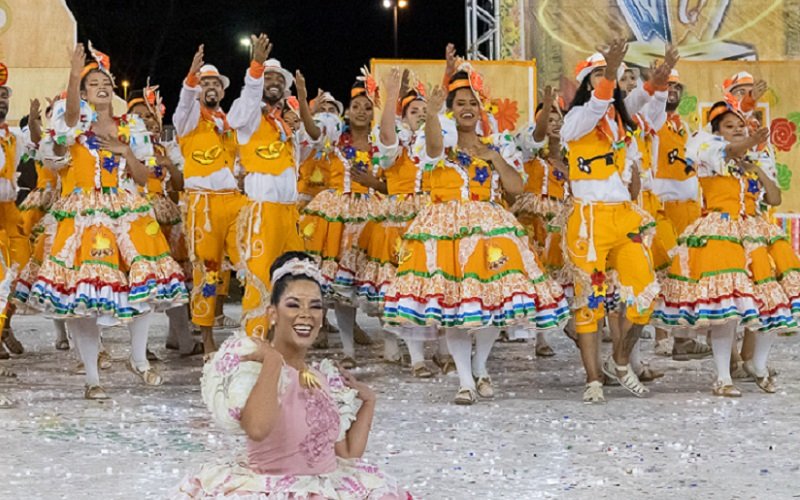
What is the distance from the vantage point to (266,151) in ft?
23.5

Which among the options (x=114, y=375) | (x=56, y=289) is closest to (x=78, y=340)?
(x=56, y=289)

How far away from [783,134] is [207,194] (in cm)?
541

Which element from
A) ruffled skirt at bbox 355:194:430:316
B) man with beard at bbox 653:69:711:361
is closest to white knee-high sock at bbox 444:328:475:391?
ruffled skirt at bbox 355:194:430:316

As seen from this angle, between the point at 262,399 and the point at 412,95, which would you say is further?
the point at 412,95

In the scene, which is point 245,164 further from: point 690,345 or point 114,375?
point 690,345

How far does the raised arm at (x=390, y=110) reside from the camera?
Result: 665cm

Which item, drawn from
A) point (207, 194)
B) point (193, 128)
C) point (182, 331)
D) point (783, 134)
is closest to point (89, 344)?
point (207, 194)

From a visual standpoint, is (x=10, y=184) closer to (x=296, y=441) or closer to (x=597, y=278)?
(x=597, y=278)

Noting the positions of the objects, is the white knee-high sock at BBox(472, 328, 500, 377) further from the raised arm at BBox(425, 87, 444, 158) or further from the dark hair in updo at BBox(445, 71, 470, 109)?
Result: the dark hair in updo at BBox(445, 71, 470, 109)

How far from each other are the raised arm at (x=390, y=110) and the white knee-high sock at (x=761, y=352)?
2.27 m

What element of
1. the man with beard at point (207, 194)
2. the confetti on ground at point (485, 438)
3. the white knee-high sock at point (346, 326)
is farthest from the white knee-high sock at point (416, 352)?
the man with beard at point (207, 194)

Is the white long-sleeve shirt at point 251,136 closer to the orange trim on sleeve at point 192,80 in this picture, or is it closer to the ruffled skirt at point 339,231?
the orange trim on sleeve at point 192,80

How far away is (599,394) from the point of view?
246 inches

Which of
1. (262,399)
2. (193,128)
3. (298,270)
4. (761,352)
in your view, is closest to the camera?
(262,399)
